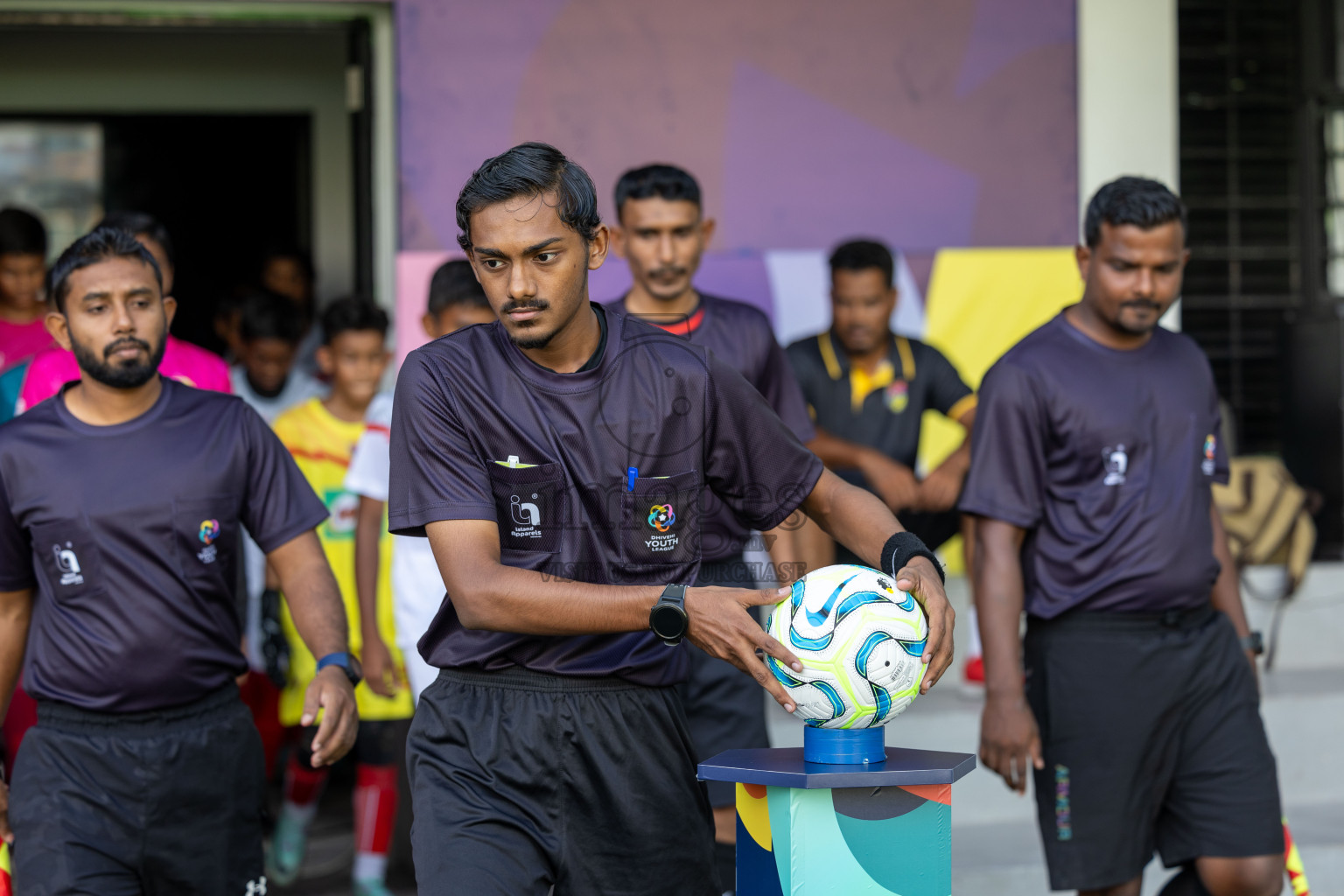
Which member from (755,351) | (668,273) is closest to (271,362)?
(668,273)

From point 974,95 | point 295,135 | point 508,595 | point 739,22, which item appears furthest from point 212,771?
point 295,135

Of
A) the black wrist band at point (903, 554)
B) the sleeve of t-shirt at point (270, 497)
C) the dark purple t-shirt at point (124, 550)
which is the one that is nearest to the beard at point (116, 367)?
the dark purple t-shirt at point (124, 550)

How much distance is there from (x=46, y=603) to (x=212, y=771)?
59 centimetres

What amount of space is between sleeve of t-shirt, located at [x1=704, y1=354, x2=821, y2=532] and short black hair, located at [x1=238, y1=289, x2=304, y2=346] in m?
3.96

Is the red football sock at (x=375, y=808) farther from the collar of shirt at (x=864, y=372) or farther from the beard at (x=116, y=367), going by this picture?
the collar of shirt at (x=864, y=372)

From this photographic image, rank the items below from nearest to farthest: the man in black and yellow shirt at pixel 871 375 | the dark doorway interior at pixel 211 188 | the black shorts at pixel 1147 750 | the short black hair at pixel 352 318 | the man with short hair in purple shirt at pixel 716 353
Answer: the black shorts at pixel 1147 750 → the man with short hair in purple shirt at pixel 716 353 → the short black hair at pixel 352 318 → the man in black and yellow shirt at pixel 871 375 → the dark doorway interior at pixel 211 188

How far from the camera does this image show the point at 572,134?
6.55 metres

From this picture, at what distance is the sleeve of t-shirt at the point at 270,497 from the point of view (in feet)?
12.5

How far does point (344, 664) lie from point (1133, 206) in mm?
2488

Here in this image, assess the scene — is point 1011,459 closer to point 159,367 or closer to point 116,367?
point 116,367

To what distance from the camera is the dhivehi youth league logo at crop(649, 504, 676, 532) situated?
9.98 ft

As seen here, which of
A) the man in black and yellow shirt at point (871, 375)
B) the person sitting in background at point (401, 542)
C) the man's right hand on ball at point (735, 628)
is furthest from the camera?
the man in black and yellow shirt at point (871, 375)

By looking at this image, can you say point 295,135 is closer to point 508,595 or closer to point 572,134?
point 572,134

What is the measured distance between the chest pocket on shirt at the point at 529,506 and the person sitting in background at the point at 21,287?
12.5 ft
